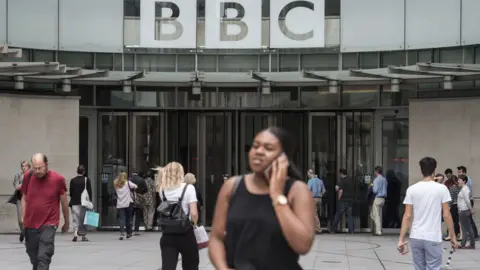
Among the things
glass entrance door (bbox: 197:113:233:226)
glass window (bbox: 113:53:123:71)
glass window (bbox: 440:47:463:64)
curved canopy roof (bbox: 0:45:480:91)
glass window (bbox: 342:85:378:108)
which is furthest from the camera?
glass entrance door (bbox: 197:113:233:226)

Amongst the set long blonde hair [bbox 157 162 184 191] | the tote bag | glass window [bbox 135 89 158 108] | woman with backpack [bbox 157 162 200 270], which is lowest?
the tote bag

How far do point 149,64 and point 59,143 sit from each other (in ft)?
11.2

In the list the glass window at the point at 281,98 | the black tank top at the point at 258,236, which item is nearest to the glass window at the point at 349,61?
the glass window at the point at 281,98

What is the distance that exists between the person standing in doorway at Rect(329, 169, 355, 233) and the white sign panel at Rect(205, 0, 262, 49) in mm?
4313

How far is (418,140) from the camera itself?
2305 centimetres

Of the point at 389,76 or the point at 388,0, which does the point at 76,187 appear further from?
the point at 388,0

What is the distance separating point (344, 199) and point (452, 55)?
4.76 meters

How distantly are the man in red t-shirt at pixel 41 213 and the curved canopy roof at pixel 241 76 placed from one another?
9407mm

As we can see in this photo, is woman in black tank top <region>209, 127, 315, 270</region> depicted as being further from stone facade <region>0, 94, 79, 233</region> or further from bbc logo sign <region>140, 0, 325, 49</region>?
bbc logo sign <region>140, 0, 325, 49</region>

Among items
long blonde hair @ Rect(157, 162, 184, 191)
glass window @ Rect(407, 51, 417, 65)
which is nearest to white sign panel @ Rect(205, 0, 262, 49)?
glass window @ Rect(407, 51, 417, 65)

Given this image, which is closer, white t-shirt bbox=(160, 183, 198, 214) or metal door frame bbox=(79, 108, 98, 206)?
white t-shirt bbox=(160, 183, 198, 214)

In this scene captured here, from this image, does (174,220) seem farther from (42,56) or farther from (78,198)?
(42,56)

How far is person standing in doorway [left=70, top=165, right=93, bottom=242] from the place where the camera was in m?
20.8

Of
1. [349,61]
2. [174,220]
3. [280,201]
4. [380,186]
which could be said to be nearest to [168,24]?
[349,61]
